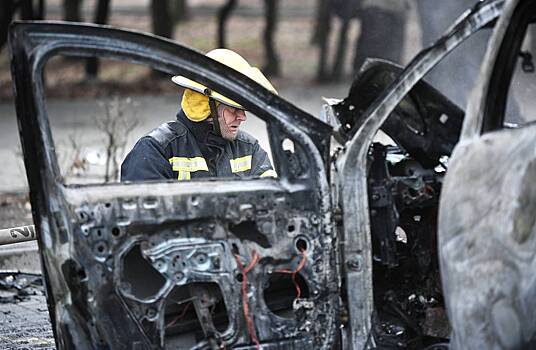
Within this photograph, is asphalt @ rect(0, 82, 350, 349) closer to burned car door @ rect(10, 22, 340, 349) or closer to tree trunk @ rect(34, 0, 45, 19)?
tree trunk @ rect(34, 0, 45, 19)

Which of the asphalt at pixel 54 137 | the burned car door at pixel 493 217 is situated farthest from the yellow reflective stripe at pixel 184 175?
the burned car door at pixel 493 217

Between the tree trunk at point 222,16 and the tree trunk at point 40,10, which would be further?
the tree trunk at point 222,16

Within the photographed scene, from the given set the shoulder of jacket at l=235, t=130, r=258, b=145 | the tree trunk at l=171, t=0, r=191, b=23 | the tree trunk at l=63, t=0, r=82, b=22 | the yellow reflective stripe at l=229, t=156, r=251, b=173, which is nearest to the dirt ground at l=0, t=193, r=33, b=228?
the shoulder of jacket at l=235, t=130, r=258, b=145

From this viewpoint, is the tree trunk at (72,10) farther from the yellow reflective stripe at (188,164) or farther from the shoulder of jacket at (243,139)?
the yellow reflective stripe at (188,164)

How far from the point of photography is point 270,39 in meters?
20.0

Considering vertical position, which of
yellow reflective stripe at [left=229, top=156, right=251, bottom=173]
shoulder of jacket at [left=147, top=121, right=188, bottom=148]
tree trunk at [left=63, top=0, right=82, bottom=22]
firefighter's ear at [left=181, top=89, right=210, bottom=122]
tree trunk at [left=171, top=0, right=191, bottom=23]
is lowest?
yellow reflective stripe at [left=229, top=156, right=251, bottom=173]

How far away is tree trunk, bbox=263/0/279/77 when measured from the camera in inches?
774

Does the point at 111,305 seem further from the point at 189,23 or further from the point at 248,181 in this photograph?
the point at 189,23

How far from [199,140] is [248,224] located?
4.53 ft

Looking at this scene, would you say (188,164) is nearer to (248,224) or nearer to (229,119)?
(229,119)

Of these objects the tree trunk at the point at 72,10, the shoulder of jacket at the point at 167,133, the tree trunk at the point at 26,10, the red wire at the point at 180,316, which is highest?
the tree trunk at the point at 72,10

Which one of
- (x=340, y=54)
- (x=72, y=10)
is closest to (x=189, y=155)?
(x=340, y=54)

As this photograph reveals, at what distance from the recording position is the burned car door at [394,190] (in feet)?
16.4

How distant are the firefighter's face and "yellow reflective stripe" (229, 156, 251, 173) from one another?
0.58 ft
